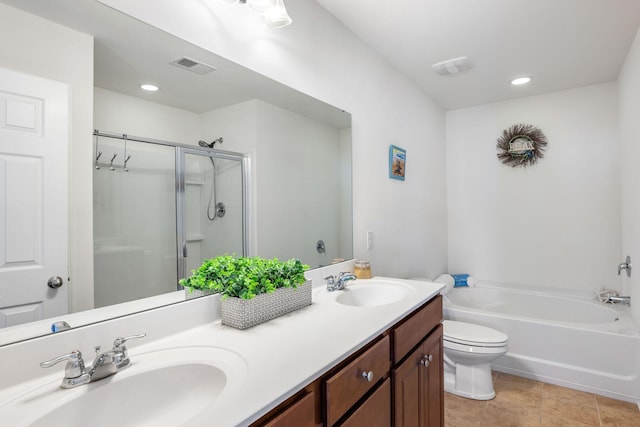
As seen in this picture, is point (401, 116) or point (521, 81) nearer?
point (401, 116)

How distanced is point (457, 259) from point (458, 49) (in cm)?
225

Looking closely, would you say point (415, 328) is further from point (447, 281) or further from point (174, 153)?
point (447, 281)

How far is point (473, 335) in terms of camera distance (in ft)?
7.38

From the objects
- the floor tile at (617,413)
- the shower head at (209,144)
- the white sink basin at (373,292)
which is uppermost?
the shower head at (209,144)

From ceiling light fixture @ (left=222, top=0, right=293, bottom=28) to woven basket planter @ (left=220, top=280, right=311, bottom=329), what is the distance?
1.08 meters

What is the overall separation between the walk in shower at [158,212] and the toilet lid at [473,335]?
1.64 meters

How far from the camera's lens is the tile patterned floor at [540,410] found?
197cm

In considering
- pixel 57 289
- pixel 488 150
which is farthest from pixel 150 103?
pixel 488 150

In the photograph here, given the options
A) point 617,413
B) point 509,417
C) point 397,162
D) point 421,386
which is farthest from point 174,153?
point 617,413

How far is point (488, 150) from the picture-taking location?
3508 millimetres

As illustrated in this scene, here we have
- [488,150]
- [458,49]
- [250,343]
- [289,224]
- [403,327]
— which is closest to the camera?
[250,343]

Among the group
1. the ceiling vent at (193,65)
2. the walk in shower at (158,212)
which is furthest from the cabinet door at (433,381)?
the ceiling vent at (193,65)

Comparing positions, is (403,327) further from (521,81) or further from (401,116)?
(521,81)

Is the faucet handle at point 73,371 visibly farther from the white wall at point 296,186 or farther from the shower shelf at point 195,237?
the white wall at point 296,186
